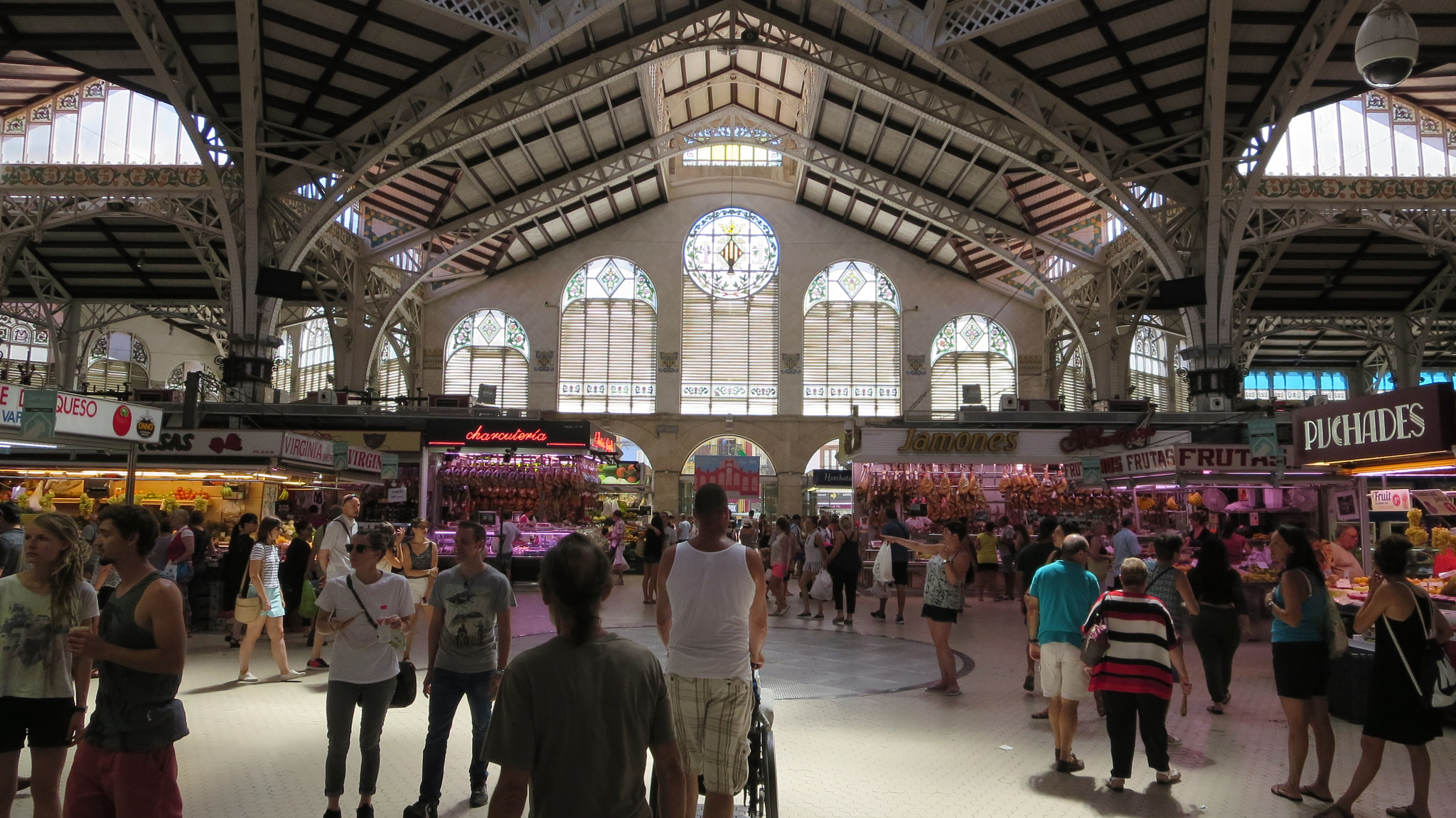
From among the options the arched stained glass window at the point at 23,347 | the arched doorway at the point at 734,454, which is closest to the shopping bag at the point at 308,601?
the arched doorway at the point at 734,454

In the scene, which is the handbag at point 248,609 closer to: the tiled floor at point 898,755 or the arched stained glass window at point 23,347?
the tiled floor at point 898,755

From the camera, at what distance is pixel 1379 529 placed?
16.9m

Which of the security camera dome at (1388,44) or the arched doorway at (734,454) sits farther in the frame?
the arched doorway at (734,454)

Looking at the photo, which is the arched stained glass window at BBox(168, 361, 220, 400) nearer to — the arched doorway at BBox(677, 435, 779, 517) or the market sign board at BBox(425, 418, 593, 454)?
the arched doorway at BBox(677, 435, 779, 517)

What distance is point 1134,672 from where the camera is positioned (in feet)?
17.8

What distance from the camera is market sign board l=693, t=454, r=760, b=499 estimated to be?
69.2 feet

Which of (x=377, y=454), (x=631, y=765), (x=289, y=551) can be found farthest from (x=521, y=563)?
(x=631, y=765)

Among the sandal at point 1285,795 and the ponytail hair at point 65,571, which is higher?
the ponytail hair at point 65,571

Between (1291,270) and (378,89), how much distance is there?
21.8 meters

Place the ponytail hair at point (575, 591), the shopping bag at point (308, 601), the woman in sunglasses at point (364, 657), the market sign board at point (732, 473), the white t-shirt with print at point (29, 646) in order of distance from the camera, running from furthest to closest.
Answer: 1. the market sign board at point (732, 473)
2. the shopping bag at point (308, 601)
3. the woman in sunglasses at point (364, 657)
4. the white t-shirt with print at point (29, 646)
5. the ponytail hair at point (575, 591)

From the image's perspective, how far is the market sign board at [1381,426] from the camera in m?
6.44

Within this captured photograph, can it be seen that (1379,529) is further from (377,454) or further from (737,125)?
(737,125)

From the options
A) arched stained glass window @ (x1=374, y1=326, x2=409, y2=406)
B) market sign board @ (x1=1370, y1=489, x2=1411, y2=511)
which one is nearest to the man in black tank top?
market sign board @ (x1=1370, y1=489, x2=1411, y2=511)

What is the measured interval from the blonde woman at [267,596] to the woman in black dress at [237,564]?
88.7 inches
